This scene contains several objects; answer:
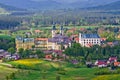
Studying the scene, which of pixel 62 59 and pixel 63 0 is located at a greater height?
pixel 63 0

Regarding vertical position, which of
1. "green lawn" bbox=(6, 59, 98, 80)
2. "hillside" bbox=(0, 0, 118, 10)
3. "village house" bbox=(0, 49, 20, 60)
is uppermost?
"hillside" bbox=(0, 0, 118, 10)

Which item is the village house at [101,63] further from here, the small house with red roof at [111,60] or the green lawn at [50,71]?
the green lawn at [50,71]

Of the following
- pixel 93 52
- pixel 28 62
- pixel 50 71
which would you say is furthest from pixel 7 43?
pixel 50 71

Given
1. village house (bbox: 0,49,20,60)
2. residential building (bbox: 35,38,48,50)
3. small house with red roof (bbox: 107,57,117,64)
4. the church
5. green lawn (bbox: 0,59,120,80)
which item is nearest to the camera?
green lawn (bbox: 0,59,120,80)

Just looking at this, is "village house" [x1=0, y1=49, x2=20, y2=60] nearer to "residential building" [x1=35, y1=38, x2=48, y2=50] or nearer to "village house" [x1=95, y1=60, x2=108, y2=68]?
"residential building" [x1=35, y1=38, x2=48, y2=50]

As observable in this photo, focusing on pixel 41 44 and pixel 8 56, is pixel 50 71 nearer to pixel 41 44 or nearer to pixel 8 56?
pixel 8 56

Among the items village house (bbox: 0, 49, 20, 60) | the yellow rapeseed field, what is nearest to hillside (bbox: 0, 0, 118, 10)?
village house (bbox: 0, 49, 20, 60)

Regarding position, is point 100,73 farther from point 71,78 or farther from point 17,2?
point 17,2

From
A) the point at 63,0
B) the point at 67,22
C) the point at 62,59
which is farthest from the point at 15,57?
the point at 63,0

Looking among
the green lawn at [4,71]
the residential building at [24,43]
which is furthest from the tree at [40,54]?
the residential building at [24,43]
